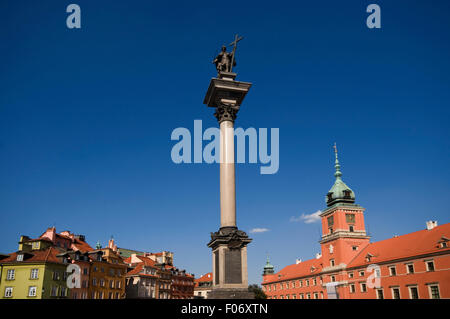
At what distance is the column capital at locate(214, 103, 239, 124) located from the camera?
2080cm

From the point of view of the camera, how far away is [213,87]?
21.1m

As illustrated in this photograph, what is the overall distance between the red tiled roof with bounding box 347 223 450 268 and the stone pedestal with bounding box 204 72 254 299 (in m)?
46.3

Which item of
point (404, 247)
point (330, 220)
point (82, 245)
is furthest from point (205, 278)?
point (404, 247)

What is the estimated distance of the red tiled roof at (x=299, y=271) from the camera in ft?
283

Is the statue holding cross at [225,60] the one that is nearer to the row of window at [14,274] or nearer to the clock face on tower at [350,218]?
the row of window at [14,274]

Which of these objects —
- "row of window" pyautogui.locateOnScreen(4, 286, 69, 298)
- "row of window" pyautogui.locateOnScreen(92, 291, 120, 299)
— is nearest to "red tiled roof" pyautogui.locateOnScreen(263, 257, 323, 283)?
"row of window" pyautogui.locateOnScreen(92, 291, 120, 299)

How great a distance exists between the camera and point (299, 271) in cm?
9550

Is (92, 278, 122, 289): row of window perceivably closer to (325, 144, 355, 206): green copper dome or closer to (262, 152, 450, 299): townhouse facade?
(262, 152, 450, 299): townhouse facade

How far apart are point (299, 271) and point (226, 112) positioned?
3302 inches

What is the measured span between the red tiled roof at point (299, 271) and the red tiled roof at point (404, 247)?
46.2 ft

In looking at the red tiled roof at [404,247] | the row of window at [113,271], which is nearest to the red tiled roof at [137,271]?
the row of window at [113,271]

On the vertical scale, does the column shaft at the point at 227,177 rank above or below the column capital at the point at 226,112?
below
